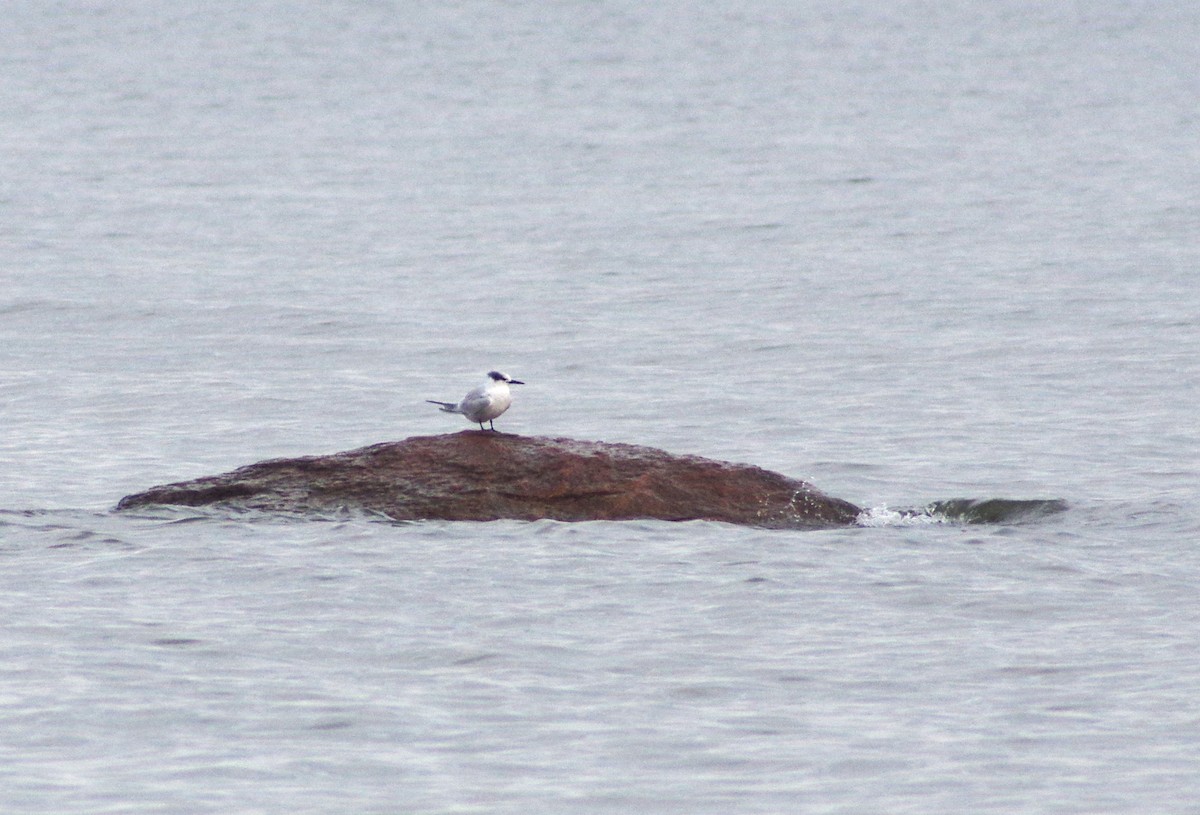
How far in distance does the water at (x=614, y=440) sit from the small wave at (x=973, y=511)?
12.0 inches

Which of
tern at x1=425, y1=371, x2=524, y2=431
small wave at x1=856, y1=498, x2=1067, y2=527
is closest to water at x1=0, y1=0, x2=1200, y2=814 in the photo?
small wave at x1=856, y1=498, x2=1067, y2=527

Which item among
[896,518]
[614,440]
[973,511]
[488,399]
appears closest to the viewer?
[488,399]

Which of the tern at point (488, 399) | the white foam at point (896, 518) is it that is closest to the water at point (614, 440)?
the white foam at point (896, 518)

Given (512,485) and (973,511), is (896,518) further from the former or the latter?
(512,485)

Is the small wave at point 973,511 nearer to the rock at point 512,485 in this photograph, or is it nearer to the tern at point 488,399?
the rock at point 512,485

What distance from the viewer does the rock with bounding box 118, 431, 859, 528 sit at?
12930mm

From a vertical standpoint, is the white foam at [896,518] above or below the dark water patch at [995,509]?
below

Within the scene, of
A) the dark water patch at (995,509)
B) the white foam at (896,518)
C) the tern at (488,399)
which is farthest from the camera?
the dark water patch at (995,509)

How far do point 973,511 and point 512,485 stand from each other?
3.98 meters

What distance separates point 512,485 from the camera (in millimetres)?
12914

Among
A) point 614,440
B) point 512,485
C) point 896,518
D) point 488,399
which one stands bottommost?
point 896,518

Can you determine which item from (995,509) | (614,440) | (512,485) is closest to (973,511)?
(995,509)

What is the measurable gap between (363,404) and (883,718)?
1175 cm

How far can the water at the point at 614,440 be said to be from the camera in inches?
367
